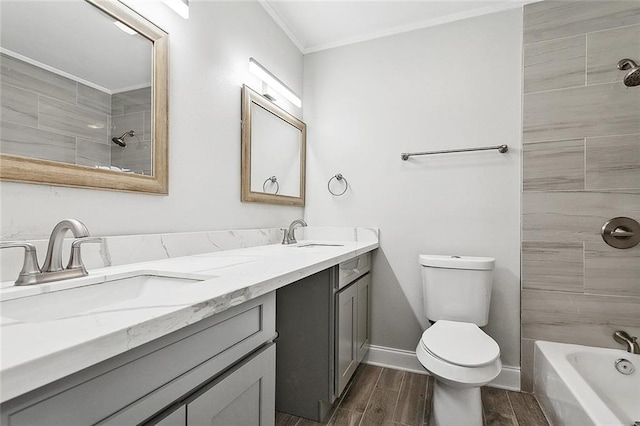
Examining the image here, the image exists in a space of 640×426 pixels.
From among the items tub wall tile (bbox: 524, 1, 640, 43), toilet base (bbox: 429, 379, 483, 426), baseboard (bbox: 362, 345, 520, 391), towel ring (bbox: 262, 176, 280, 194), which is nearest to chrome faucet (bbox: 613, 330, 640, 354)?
toilet base (bbox: 429, 379, 483, 426)

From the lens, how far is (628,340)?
68.2 inches

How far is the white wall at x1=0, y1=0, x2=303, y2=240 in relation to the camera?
3.27 ft

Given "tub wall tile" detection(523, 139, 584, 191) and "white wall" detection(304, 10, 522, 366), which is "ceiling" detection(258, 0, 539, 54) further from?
"tub wall tile" detection(523, 139, 584, 191)

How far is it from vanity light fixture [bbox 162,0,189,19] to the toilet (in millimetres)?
1746

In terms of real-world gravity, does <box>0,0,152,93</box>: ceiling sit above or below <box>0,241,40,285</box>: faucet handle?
above

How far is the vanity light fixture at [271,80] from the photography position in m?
1.92

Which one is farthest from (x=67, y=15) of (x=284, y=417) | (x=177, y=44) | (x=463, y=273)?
(x=463, y=273)

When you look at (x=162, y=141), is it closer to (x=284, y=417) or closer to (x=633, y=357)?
(x=284, y=417)

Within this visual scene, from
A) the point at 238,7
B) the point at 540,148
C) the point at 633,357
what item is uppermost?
the point at 238,7

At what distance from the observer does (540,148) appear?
1.92m

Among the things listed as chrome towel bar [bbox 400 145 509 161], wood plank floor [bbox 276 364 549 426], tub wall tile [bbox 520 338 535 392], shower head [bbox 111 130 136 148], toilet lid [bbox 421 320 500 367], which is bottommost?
wood plank floor [bbox 276 364 549 426]

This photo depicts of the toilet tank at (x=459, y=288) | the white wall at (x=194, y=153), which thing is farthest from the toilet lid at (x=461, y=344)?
the white wall at (x=194, y=153)

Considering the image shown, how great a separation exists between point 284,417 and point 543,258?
5.59ft

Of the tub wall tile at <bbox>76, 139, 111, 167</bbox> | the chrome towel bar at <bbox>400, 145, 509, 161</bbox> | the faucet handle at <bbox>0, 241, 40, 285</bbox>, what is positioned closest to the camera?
the faucet handle at <bbox>0, 241, 40, 285</bbox>
